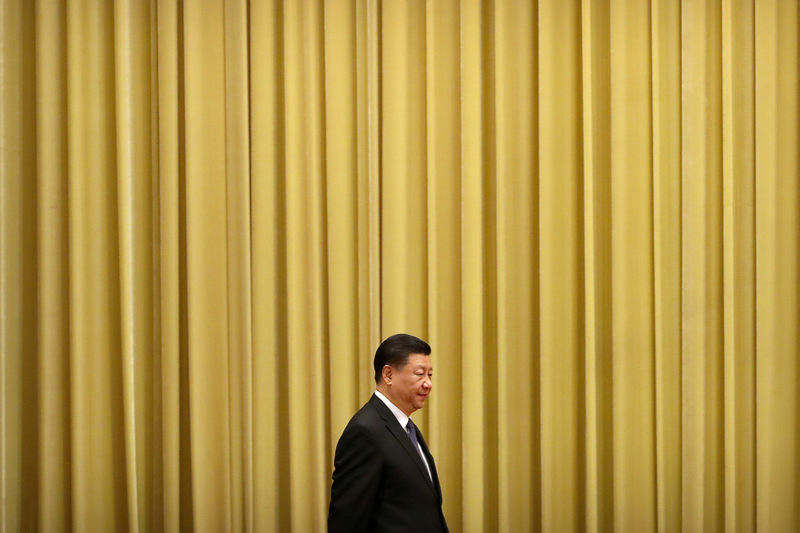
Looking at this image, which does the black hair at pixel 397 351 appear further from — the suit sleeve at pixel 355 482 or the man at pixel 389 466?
the suit sleeve at pixel 355 482

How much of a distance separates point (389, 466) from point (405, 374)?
0.99ft

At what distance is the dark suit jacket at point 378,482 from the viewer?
2.72m

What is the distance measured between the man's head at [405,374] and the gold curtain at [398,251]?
151 centimetres

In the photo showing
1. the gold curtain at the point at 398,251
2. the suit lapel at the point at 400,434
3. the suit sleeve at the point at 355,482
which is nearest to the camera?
the suit sleeve at the point at 355,482

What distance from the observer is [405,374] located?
289 cm

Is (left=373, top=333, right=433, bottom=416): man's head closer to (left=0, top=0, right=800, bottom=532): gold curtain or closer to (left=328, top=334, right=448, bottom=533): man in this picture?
(left=328, top=334, right=448, bottom=533): man

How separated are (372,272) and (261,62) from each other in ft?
3.92

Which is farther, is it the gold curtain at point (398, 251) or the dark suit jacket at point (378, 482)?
the gold curtain at point (398, 251)

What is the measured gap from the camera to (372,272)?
4.46 meters

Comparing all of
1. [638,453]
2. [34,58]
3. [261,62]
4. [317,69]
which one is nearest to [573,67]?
[317,69]

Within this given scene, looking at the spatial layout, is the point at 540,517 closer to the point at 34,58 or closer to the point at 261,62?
the point at 261,62

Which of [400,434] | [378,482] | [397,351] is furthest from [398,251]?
[378,482]

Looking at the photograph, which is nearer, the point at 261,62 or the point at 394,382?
the point at 394,382

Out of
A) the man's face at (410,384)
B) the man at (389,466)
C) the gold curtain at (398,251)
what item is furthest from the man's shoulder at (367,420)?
the gold curtain at (398,251)
